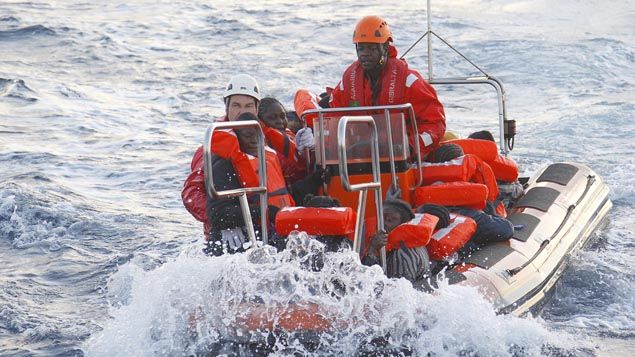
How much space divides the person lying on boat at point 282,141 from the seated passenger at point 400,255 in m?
0.93

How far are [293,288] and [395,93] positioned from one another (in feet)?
6.87

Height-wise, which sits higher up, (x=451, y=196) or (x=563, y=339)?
(x=451, y=196)

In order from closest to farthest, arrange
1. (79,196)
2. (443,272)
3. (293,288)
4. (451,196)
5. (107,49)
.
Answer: (293,288), (443,272), (451,196), (79,196), (107,49)

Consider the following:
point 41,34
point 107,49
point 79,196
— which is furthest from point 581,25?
point 79,196

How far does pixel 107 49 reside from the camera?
17.0 metres

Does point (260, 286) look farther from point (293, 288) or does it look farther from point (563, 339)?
point (563, 339)

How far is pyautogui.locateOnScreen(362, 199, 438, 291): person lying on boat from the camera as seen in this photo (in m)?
5.69

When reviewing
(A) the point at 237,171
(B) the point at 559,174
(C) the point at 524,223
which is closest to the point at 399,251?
(A) the point at 237,171

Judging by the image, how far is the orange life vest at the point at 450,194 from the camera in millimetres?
6586

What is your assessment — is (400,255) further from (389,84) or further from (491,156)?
(491,156)

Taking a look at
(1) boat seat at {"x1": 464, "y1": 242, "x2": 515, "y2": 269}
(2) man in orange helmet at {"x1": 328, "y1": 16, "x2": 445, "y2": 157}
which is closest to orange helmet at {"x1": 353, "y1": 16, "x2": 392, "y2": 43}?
(2) man in orange helmet at {"x1": 328, "y1": 16, "x2": 445, "y2": 157}

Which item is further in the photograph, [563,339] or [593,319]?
[593,319]

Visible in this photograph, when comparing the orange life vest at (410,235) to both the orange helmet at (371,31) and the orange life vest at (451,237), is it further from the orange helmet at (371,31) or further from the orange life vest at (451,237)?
the orange helmet at (371,31)

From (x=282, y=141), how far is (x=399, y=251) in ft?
4.08
